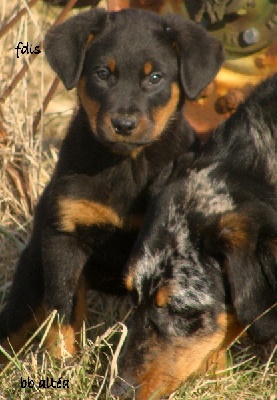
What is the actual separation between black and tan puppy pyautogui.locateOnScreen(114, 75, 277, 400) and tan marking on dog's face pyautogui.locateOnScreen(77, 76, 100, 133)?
775mm

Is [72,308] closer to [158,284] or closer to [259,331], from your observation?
[158,284]

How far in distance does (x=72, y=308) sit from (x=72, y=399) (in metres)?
0.70

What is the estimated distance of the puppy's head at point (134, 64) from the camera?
5.13m

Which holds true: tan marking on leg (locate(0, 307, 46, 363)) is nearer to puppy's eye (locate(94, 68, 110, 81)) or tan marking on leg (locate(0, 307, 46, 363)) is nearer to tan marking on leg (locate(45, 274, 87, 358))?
tan marking on leg (locate(45, 274, 87, 358))

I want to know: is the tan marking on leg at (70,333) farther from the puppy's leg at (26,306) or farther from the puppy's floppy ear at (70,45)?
the puppy's floppy ear at (70,45)

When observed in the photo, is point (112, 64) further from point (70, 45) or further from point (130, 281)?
point (130, 281)

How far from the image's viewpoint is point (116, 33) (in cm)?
530

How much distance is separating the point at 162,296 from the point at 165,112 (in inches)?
53.1

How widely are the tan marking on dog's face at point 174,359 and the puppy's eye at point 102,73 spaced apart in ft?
5.44

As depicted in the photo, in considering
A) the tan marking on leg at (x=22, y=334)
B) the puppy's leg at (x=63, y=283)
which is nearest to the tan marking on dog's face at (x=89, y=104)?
the puppy's leg at (x=63, y=283)

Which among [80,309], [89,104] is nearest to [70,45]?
[89,104]

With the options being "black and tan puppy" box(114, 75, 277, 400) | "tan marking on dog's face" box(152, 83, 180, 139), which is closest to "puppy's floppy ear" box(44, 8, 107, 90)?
"tan marking on dog's face" box(152, 83, 180, 139)

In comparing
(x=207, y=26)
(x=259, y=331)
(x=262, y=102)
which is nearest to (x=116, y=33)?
(x=262, y=102)

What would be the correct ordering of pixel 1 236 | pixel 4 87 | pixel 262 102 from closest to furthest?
pixel 262 102
pixel 1 236
pixel 4 87
